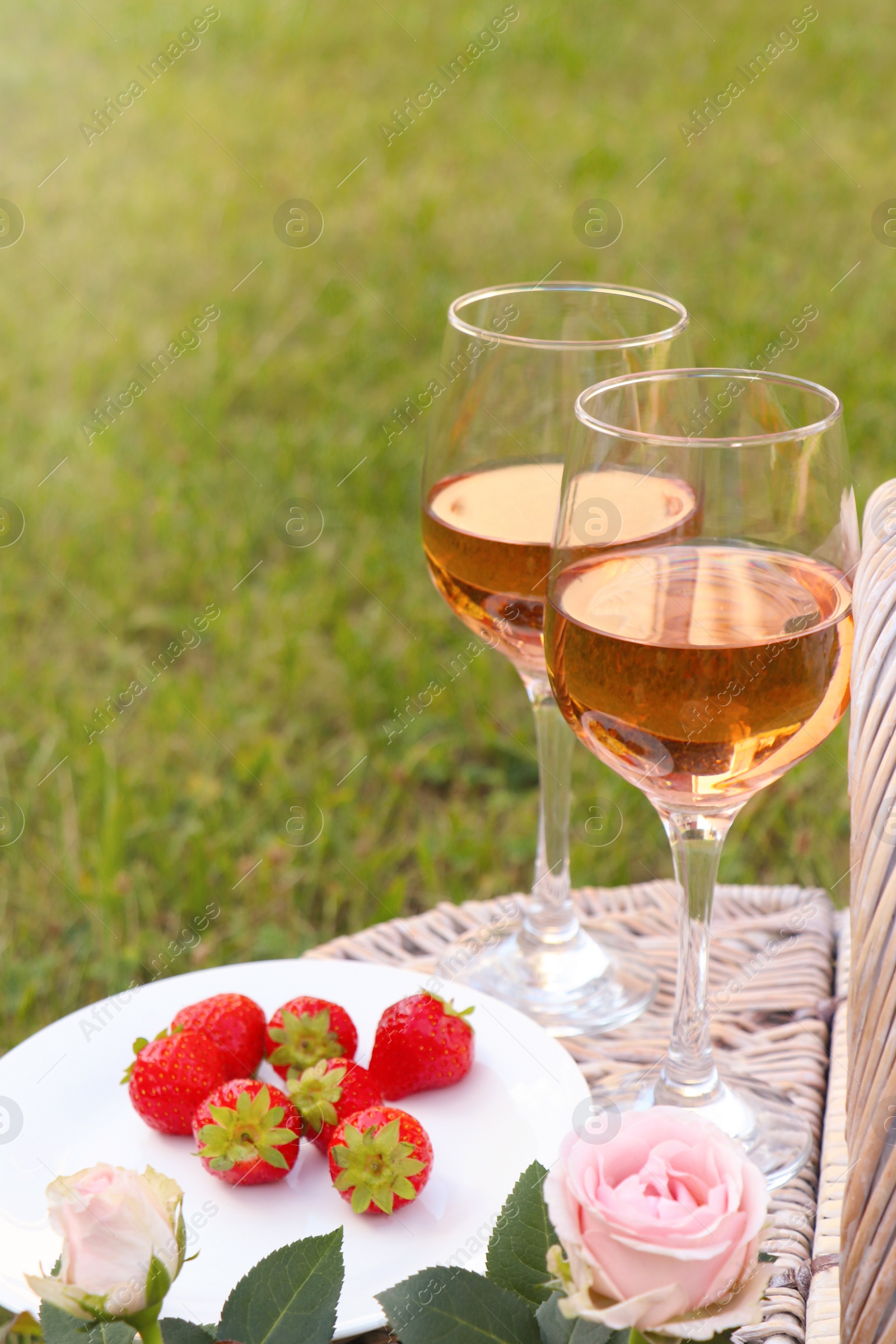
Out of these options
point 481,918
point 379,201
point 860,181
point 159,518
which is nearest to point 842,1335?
point 481,918

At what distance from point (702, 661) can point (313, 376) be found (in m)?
2.57

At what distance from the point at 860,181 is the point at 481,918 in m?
3.31

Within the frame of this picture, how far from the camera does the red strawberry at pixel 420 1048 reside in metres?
1.02

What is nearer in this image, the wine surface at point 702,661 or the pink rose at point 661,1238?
the pink rose at point 661,1238

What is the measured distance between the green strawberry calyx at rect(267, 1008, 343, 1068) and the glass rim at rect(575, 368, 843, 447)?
484mm

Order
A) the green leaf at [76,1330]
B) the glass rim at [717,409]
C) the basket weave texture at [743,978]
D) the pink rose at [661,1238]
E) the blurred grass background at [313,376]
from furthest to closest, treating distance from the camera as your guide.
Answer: the blurred grass background at [313,376], the basket weave texture at [743,978], the glass rim at [717,409], the green leaf at [76,1330], the pink rose at [661,1238]

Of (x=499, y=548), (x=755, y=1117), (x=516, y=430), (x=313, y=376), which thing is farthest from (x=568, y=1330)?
(x=313, y=376)

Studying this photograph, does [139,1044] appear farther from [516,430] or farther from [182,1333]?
[516,430]

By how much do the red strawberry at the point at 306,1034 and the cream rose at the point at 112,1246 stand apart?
1.36 ft

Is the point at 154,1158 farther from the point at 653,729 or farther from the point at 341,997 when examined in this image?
the point at 653,729

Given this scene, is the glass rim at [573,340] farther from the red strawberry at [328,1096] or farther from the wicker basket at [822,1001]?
the red strawberry at [328,1096]

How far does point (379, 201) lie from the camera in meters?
3.92

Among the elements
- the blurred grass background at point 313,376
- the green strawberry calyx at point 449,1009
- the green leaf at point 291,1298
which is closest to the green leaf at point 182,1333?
the green leaf at point 291,1298

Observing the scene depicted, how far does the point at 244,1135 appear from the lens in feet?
3.09
